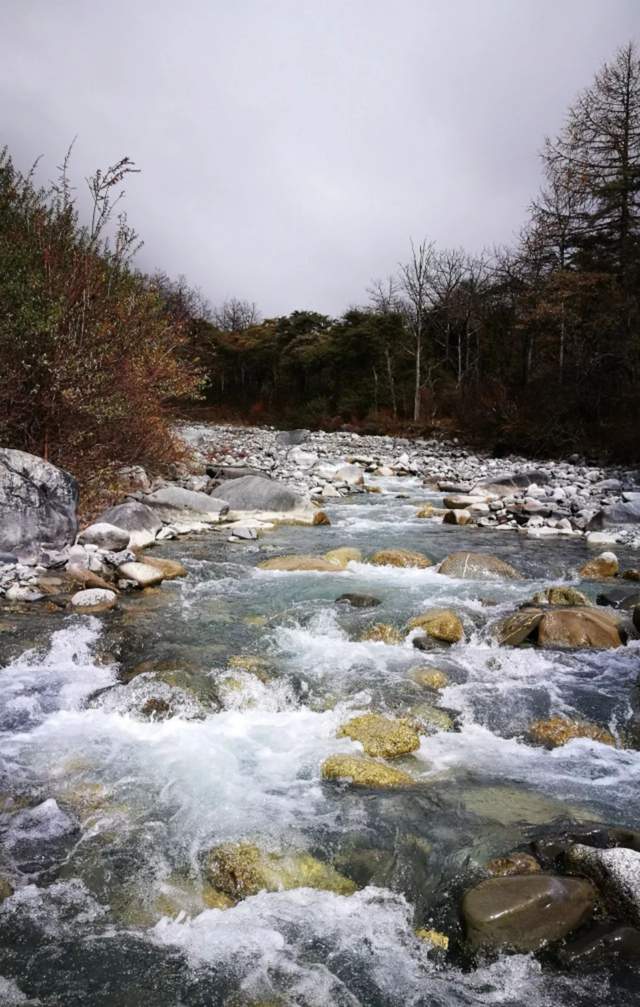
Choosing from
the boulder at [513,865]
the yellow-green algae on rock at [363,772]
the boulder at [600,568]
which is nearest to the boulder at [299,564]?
the boulder at [600,568]

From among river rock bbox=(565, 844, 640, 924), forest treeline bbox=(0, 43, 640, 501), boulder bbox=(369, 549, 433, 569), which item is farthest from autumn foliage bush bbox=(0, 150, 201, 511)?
river rock bbox=(565, 844, 640, 924)

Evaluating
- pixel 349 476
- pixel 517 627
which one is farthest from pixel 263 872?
pixel 349 476

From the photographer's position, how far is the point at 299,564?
27.1 feet

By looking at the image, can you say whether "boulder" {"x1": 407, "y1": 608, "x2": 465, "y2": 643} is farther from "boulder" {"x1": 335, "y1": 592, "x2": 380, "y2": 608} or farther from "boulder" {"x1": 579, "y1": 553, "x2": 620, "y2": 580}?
"boulder" {"x1": 579, "y1": 553, "x2": 620, "y2": 580}

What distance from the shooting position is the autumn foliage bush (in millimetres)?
8148

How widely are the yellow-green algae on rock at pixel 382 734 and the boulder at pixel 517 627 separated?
180cm

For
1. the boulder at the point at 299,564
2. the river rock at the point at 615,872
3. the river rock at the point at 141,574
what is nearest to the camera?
the river rock at the point at 615,872

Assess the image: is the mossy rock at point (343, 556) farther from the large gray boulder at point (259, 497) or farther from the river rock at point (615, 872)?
the river rock at point (615, 872)

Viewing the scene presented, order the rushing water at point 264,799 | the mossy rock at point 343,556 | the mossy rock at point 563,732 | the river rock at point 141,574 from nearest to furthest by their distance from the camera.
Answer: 1. the rushing water at point 264,799
2. the mossy rock at point 563,732
3. the river rock at point 141,574
4. the mossy rock at point 343,556

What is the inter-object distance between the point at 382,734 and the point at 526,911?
1.63m

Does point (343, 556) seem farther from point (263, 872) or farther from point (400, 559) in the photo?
point (263, 872)

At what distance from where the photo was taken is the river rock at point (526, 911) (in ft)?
8.34

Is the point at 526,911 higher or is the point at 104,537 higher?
the point at 104,537

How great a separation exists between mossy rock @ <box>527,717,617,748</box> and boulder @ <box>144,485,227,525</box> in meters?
7.50
